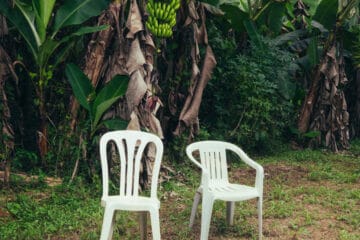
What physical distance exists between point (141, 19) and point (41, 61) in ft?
3.87

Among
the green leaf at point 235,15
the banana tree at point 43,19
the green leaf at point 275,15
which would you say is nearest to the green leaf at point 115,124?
the banana tree at point 43,19

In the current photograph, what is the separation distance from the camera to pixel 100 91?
5.45 m

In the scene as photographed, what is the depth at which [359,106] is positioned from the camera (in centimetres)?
1111

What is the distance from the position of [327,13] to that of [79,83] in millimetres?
5097

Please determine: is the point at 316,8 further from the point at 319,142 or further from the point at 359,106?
the point at 359,106

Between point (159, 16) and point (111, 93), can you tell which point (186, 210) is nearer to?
point (111, 93)

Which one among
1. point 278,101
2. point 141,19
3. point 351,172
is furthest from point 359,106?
point 141,19

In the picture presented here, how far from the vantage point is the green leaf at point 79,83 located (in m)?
5.32

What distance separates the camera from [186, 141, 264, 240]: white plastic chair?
3.98m

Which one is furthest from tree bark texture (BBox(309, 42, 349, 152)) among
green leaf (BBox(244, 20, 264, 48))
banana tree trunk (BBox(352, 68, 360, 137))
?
green leaf (BBox(244, 20, 264, 48))

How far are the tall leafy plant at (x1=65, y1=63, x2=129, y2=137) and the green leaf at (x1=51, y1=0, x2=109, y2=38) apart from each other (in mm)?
502

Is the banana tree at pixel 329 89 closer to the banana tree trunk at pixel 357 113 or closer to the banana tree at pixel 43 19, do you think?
the banana tree trunk at pixel 357 113

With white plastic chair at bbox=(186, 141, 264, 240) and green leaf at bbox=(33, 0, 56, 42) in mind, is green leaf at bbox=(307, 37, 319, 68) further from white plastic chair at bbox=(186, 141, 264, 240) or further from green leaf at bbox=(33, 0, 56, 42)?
green leaf at bbox=(33, 0, 56, 42)

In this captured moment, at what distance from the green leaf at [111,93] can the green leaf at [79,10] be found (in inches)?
28.4
